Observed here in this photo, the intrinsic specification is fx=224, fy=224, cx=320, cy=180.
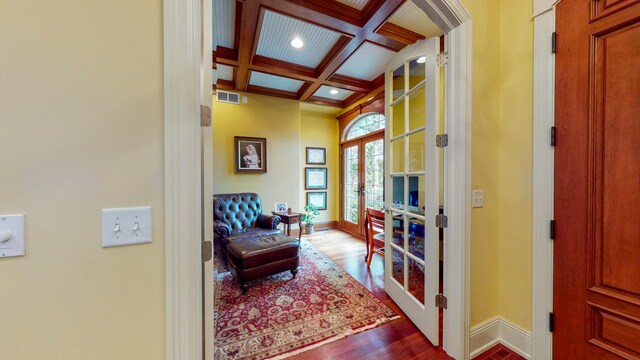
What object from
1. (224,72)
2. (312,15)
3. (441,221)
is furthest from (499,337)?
(224,72)

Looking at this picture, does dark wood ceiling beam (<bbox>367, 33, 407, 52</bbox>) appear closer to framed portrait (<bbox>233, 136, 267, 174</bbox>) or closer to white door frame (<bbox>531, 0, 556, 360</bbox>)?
white door frame (<bbox>531, 0, 556, 360</bbox>)

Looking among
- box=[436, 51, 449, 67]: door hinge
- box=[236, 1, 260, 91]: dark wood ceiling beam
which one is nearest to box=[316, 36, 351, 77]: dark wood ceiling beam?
box=[236, 1, 260, 91]: dark wood ceiling beam

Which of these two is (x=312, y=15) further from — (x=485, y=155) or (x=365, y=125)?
(x=365, y=125)

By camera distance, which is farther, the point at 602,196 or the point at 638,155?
the point at 602,196

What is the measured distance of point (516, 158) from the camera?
1.59 m

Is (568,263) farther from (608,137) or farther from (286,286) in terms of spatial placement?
(286,286)

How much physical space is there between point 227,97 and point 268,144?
110 cm

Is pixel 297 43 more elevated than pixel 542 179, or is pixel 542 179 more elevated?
pixel 297 43

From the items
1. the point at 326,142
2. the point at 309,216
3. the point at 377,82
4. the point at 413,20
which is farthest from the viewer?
the point at 326,142

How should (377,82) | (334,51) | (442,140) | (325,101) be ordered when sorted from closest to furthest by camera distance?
1. (442,140)
2. (334,51)
3. (377,82)
4. (325,101)

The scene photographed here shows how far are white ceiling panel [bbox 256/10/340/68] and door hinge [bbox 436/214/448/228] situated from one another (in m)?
2.25
